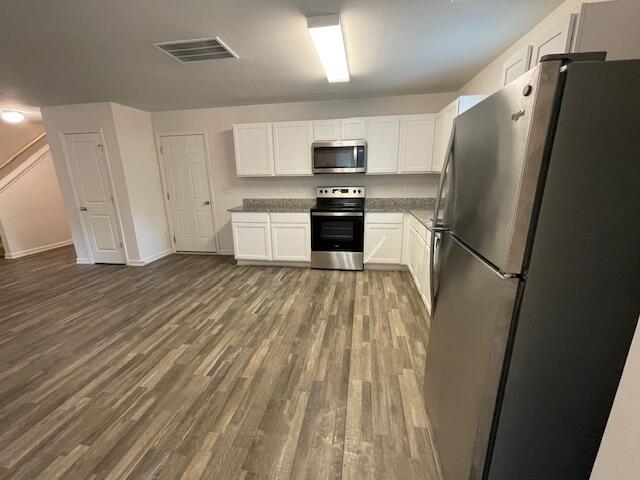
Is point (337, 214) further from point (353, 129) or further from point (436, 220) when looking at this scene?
point (436, 220)

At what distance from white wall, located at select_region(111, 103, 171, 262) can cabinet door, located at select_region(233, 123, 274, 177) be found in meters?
1.71

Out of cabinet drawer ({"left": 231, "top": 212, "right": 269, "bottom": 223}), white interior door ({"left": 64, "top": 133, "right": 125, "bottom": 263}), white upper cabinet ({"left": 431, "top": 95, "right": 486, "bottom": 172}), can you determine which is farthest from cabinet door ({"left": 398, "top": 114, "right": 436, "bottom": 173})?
white interior door ({"left": 64, "top": 133, "right": 125, "bottom": 263})

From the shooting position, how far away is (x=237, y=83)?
3230mm

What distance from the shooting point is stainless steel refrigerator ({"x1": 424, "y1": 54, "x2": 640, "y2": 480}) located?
677 mm

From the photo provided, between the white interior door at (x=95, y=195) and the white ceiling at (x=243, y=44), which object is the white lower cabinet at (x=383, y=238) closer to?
the white ceiling at (x=243, y=44)

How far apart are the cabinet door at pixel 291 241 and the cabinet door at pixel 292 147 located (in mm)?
848

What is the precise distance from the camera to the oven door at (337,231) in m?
3.85

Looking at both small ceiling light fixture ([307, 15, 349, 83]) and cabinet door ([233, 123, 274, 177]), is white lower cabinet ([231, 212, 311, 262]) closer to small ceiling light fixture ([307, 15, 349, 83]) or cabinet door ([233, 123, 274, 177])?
cabinet door ([233, 123, 274, 177])

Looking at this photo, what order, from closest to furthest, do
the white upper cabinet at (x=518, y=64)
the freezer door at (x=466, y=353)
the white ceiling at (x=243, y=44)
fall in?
the freezer door at (x=466, y=353) < the white upper cabinet at (x=518, y=64) < the white ceiling at (x=243, y=44)

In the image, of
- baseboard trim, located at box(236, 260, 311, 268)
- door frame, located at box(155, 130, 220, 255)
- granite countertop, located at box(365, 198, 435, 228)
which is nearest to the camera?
granite countertop, located at box(365, 198, 435, 228)

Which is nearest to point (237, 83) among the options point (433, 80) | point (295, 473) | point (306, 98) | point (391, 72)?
point (306, 98)

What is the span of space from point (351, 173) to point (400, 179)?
0.80m

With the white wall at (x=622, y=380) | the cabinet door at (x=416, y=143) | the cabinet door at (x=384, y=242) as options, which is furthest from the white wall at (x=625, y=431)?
the cabinet door at (x=416, y=143)

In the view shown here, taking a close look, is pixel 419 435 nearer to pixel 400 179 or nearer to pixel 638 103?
pixel 638 103
